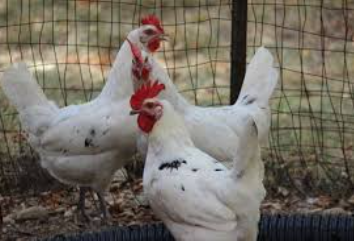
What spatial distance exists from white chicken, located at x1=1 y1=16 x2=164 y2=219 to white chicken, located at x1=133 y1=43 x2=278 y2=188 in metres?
0.14

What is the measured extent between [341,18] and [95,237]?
4083 mm

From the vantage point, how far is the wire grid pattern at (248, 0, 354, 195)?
18.4ft

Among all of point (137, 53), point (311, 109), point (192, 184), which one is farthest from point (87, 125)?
point (311, 109)

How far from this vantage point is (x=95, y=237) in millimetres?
4434

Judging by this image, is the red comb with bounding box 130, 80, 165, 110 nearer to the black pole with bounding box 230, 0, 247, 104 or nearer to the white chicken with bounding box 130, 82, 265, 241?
the white chicken with bounding box 130, 82, 265, 241

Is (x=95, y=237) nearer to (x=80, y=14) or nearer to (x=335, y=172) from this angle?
(x=335, y=172)

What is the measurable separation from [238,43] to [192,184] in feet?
4.94

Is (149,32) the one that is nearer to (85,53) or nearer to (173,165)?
(173,165)

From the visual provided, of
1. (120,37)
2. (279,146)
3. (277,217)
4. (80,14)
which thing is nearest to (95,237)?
(277,217)

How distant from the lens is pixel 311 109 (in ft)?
20.4

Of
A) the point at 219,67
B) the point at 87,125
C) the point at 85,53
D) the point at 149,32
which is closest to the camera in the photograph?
the point at 87,125

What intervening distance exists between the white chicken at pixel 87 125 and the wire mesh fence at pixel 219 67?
81 cm

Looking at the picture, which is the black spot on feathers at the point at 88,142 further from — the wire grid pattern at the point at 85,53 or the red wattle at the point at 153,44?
the wire grid pattern at the point at 85,53

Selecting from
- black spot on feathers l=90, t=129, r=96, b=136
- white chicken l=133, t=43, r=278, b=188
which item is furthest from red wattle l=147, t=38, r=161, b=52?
black spot on feathers l=90, t=129, r=96, b=136
